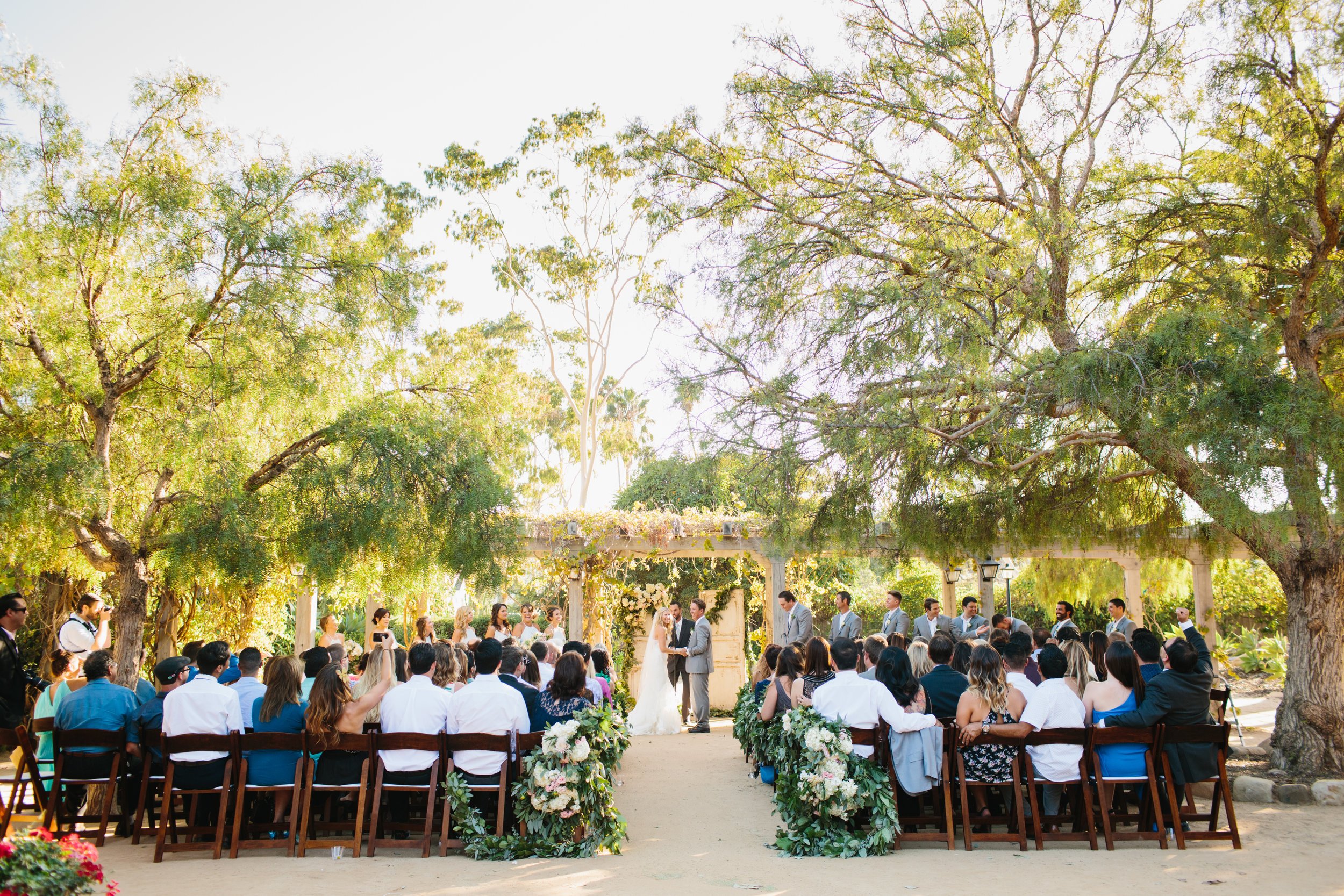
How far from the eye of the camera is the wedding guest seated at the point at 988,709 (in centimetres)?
531

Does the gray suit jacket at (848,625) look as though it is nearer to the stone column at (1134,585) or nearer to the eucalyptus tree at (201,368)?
the eucalyptus tree at (201,368)

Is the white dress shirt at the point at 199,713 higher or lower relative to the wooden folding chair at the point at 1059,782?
higher

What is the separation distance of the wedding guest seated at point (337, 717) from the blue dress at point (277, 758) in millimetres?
68

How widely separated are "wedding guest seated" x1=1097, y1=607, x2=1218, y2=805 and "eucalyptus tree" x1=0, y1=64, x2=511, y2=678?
15.7 ft

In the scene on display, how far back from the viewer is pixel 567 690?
5570 millimetres

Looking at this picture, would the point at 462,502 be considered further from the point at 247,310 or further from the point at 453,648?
the point at 247,310

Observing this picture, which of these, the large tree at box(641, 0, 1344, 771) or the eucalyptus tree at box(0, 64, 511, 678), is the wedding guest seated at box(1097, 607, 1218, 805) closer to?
the large tree at box(641, 0, 1344, 771)

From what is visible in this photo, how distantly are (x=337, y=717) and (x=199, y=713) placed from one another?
800 mm

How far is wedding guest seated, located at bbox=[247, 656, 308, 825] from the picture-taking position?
5.30m

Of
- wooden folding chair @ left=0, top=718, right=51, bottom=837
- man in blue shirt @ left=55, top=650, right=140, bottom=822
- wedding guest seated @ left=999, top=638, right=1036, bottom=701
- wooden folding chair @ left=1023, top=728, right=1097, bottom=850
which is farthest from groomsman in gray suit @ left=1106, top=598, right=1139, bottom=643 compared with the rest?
wooden folding chair @ left=0, top=718, right=51, bottom=837

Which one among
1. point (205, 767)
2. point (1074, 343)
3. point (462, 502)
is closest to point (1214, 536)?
point (1074, 343)

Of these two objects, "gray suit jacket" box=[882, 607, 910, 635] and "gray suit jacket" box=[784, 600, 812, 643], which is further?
"gray suit jacket" box=[784, 600, 812, 643]

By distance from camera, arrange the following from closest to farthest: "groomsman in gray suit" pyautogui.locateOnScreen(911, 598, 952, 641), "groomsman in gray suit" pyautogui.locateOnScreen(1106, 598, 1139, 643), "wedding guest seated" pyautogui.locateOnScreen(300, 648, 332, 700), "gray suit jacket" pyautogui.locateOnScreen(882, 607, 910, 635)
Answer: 1. "wedding guest seated" pyautogui.locateOnScreen(300, 648, 332, 700)
2. "groomsman in gray suit" pyautogui.locateOnScreen(1106, 598, 1139, 643)
3. "groomsman in gray suit" pyautogui.locateOnScreen(911, 598, 952, 641)
4. "gray suit jacket" pyautogui.locateOnScreen(882, 607, 910, 635)

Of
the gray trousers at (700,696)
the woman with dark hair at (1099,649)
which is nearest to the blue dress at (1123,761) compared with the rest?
the woman with dark hair at (1099,649)
